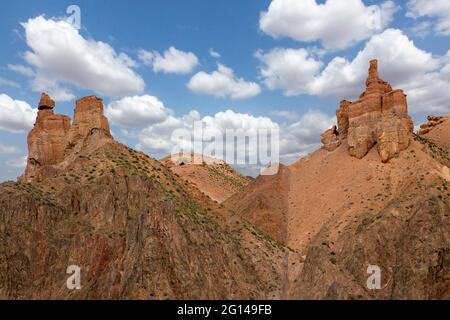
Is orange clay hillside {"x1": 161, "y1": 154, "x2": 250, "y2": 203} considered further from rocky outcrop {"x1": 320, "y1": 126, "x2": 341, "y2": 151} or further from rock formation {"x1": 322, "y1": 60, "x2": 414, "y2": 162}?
rock formation {"x1": 322, "y1": 60, "x2": 414, "y2": 162}

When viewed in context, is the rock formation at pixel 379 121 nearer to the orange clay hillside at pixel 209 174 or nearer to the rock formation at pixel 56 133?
the orange clay hillside at pixel 209 174

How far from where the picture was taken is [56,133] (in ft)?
169

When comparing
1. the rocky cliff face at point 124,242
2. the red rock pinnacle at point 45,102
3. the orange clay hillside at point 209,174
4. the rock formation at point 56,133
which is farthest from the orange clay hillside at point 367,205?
the red rock pinnacle at point 45,102

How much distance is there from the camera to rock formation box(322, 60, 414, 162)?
51656mm

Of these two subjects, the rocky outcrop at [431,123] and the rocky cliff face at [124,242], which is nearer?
the rocky cliff face at [124,242]

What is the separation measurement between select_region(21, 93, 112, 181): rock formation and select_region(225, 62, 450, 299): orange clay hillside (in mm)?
26529

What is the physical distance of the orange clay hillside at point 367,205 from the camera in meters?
29.4

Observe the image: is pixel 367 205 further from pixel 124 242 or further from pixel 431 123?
pixel 431 123

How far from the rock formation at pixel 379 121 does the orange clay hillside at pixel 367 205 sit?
15 cm

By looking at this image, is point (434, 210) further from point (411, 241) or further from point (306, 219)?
point (306, 219)

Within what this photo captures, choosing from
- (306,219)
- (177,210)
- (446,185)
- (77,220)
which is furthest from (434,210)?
(77,220)

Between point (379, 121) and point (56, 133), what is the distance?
1894 inches

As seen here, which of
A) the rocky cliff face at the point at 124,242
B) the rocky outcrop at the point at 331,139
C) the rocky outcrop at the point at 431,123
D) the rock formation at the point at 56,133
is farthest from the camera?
the rocky outcrop at the point at 431,123
